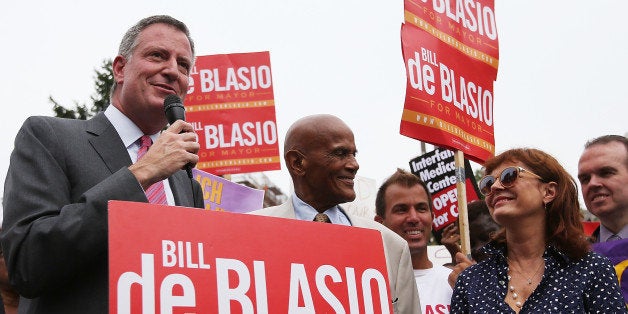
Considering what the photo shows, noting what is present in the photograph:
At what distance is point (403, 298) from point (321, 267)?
1.11 meters

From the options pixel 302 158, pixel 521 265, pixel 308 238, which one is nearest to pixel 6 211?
pixel 308 238

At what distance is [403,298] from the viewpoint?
3.05 metres

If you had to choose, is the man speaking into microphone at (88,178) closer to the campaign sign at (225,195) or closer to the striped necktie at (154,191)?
the striped necktie at (154,191)

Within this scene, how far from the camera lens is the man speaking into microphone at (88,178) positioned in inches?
73.3

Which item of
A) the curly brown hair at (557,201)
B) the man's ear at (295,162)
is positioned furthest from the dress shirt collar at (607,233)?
the man's ear at (295,162)

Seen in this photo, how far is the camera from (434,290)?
13.8 feet

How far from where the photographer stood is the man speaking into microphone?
1862 mm

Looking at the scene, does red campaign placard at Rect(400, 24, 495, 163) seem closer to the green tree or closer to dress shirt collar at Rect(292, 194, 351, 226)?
dress shirt collar at Rect(292, 194, 351, 226)

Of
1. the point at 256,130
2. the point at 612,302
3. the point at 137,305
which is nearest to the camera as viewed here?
the point at 137,305

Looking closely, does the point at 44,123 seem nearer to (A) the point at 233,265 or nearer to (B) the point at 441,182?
(A) the point at 233,265

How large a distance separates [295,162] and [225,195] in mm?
2729

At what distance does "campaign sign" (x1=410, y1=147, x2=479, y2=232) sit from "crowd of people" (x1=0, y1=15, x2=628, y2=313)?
2.76 meters

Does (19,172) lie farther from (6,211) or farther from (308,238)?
(308,238)

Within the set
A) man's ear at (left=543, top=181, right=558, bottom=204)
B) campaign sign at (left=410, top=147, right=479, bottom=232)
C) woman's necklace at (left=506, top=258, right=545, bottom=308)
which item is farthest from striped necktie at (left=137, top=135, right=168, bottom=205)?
campaign sign at (left=410, top=147, right=479, bottom=232)
